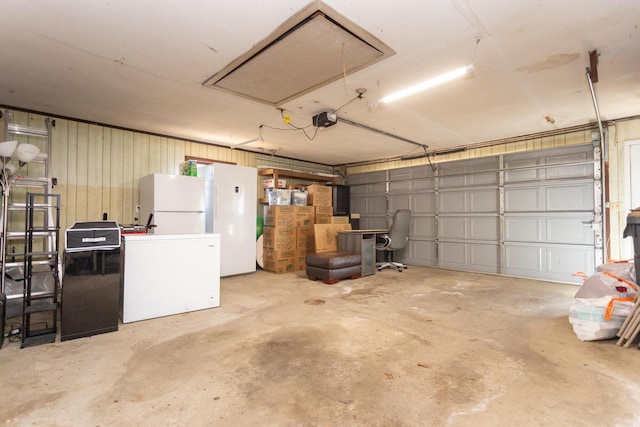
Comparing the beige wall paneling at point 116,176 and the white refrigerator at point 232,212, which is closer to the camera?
the beige wall paneling at point 116,176

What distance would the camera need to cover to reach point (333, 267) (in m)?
4.74

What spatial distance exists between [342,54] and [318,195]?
4.11m

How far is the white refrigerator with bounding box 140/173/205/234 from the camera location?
14.9 ft

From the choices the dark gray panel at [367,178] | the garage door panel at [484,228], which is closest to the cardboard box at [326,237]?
the dark gray panel at [367,178]

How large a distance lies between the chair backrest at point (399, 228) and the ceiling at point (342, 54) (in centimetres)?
175

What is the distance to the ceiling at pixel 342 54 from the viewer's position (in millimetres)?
2080

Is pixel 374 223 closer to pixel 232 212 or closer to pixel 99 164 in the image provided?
pixel 232 212

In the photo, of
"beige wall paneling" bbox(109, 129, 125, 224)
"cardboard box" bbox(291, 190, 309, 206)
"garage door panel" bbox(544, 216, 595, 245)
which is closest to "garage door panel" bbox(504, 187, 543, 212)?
"garage door panel" bbox(544, 216, 595, 245)

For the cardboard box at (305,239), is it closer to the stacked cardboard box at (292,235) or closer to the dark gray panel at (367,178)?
the stacked cardboard box at (292,235)

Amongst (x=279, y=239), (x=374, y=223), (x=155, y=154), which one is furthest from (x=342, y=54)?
(x=374, y=223)

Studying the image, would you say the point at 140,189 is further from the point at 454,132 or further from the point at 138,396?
the point at 454,132

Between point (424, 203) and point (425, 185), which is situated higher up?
point (425, 185)

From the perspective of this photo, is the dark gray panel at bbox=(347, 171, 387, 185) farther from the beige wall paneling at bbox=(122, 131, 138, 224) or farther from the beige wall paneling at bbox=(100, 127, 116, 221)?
the beige wall paneling at bbox=(100, 127, 116, 221)

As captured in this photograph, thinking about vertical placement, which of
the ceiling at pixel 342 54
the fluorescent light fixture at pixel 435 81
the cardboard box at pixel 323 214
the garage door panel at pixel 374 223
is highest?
the ceiling at pixel 342 54
